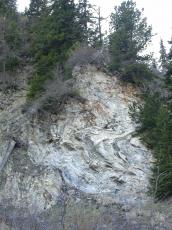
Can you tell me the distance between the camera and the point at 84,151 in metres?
24.3

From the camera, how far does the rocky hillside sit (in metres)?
22.3

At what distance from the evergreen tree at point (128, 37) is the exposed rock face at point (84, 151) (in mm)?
1556

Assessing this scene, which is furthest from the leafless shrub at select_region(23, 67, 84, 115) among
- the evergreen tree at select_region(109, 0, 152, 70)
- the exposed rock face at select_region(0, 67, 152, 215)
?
the evergreen tree at select_region(109, 0, 152, 70)

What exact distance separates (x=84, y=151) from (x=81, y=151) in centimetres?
20

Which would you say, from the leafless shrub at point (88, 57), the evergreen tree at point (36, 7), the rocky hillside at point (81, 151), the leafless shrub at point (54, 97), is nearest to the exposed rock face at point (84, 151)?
the rocky hillside at point (81, 151)

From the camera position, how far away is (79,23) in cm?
3172

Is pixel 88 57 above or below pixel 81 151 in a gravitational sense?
above

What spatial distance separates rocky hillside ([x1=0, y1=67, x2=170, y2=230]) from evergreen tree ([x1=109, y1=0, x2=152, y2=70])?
4.86ft

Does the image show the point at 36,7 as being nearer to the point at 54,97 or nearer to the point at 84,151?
the point at 54,97

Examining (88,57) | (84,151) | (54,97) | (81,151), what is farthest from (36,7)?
(84,151)

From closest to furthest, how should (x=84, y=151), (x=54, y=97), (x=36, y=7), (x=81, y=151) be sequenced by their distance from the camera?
(x=84, y=151) < (x=81, y=151) < (x=54, y=97) < (x=36, y=7)

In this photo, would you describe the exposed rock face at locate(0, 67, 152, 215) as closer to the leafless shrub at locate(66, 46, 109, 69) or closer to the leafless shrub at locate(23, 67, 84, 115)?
the leafless shrub at locate(23, 67, 84, 115)

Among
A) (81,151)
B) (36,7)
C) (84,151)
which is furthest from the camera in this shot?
(36,7)

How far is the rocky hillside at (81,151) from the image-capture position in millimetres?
22266
